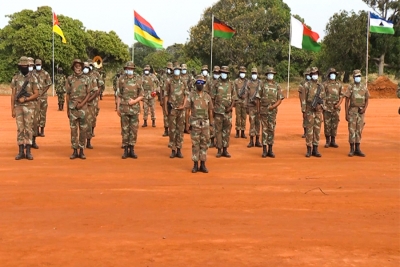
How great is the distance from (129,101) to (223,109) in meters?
1.99

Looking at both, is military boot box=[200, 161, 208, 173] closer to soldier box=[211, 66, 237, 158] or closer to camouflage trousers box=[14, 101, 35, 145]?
soldier box=[211, 66, 237, 158]

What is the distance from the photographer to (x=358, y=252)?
5359 millimetres

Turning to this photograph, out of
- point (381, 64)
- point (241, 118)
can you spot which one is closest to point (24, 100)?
point (241, 118)

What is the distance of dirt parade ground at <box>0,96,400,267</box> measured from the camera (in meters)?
5.25

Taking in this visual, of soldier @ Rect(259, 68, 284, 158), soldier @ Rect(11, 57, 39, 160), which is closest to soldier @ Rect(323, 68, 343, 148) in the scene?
soldier @ Rect(259, 68, 284, 158)

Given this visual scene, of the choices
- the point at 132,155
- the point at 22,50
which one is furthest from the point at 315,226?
the point at 22,50

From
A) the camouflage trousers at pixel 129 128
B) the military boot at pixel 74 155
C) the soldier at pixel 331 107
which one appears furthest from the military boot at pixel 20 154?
the soldier at pixel 331 107

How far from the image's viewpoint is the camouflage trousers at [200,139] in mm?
9414

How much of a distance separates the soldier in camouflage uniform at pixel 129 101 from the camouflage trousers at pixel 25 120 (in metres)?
1.78

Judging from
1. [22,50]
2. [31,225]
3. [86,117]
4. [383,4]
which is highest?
[383,4]

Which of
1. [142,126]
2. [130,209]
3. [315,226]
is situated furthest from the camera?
[142,126]

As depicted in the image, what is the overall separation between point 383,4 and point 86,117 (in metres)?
34.5

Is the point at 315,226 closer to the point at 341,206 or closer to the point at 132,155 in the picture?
the point at 341,206

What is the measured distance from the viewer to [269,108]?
36.9ft
